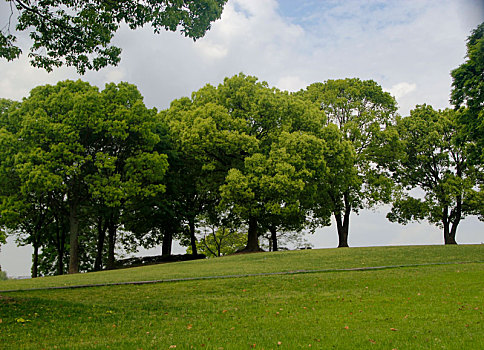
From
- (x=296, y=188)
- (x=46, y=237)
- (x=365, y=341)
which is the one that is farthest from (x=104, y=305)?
(x=46, y=237)

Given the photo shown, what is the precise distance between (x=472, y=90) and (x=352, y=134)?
1505 centimetres

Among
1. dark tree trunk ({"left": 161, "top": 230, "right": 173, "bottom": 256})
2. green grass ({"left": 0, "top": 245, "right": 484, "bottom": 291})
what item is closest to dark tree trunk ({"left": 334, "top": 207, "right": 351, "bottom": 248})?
green grass ({"left": 0, "top": 245, "right": 484, "bottom": 291})

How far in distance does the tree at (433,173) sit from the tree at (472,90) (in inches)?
555

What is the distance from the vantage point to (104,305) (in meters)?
11.2

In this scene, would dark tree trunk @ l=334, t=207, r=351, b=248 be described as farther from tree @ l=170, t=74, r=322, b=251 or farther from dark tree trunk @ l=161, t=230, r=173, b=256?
dark tree trunk @ l=161, t=230, r=173, b=256

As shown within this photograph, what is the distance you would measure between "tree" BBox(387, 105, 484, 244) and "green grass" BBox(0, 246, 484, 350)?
22.7m

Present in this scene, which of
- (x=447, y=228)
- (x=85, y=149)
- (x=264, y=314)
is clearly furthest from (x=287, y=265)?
(x=447, y=228)

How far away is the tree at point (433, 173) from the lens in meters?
36.7

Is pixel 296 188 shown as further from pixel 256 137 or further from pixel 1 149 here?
pixel 1 149

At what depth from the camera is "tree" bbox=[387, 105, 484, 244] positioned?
3666 cm

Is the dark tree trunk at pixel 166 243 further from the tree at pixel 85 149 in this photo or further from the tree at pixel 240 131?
the tree at pixel 240 131

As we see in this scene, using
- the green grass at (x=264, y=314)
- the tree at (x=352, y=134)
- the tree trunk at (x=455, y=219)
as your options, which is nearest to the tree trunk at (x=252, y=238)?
the tree at (x=352, y=134)

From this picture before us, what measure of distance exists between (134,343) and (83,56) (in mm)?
10647

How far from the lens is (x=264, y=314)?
9320 mm
